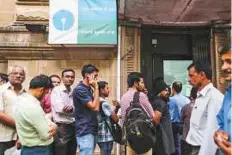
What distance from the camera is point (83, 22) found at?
7.23 m

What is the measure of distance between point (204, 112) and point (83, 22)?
4063mm

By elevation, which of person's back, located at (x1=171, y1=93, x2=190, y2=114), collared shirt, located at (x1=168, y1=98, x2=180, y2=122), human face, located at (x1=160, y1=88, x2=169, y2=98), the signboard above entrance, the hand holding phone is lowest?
collared shirt, located at (x1=168, y1=98, x2=180, y2=122)

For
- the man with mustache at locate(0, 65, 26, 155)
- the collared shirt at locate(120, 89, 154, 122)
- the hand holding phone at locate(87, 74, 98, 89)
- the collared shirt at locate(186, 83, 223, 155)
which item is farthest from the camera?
the collared shirt at locate(120, 89, 154, 122)

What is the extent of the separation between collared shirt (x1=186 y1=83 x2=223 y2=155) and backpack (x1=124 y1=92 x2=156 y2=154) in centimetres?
115

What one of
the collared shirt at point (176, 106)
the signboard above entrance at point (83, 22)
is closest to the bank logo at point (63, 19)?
the signboard above entrance at point (83, 22)

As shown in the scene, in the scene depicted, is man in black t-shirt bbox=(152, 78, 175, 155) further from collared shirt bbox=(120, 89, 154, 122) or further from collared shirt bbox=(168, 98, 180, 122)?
collared shirt bbox=(168, 98, 180, 122)

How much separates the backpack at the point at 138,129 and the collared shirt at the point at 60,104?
842 mm

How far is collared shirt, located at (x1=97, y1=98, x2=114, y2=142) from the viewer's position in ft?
17.8

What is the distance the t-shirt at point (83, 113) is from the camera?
16.2 feet

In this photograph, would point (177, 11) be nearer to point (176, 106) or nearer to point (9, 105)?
point (176, 106)

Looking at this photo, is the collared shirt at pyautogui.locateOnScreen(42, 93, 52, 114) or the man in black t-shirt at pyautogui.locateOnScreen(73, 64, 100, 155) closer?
the man in black t-shirt at pyautogui.locateOnScreen(73, 64, 100, 155)

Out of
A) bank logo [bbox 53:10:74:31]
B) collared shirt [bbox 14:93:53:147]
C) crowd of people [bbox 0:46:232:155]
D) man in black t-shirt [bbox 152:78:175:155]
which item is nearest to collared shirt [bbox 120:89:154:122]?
crowd of people [bbox 0:46:232:155]

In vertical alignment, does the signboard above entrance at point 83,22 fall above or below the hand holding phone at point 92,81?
above

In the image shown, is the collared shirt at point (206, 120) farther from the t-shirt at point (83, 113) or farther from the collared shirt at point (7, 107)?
the collared shirt at point (7, 107)
